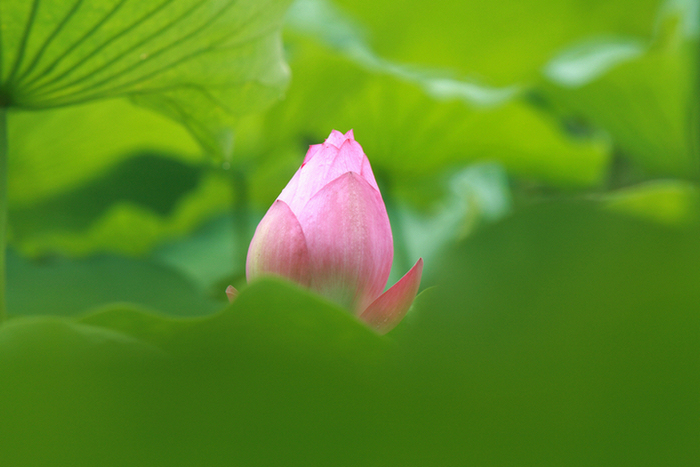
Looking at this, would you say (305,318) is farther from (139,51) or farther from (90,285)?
(90,285)

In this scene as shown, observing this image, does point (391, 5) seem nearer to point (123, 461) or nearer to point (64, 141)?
point (64, 141)

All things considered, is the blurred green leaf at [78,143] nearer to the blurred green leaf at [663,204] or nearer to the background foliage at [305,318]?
the background foliage at [305,318]

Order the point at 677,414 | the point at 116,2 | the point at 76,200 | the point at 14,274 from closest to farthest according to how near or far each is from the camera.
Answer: the point at 677,414
the point at 116,2
the point at 14,274
the point at 76,200

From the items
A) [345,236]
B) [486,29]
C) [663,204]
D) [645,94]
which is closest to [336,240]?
[345,236]

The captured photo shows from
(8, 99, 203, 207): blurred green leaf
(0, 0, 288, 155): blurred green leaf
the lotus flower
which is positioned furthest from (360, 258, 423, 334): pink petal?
(8, 99, 203, 207): blurred green leaf

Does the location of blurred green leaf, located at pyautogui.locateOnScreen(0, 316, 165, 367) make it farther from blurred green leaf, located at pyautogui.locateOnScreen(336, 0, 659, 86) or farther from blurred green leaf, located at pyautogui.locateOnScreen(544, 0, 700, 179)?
blurred green leaf, located at pyautogui.locateOnScreen(336, 0, 659, 86)

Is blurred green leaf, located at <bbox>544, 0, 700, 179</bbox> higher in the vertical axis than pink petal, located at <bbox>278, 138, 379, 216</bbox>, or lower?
higher

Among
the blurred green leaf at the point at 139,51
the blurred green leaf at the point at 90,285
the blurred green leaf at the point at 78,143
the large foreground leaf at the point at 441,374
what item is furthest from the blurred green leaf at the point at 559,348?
the blurred green leaf at the point at 78,143

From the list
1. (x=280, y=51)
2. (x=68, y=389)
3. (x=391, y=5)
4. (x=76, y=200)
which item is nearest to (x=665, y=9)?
(x=391, y=5)
